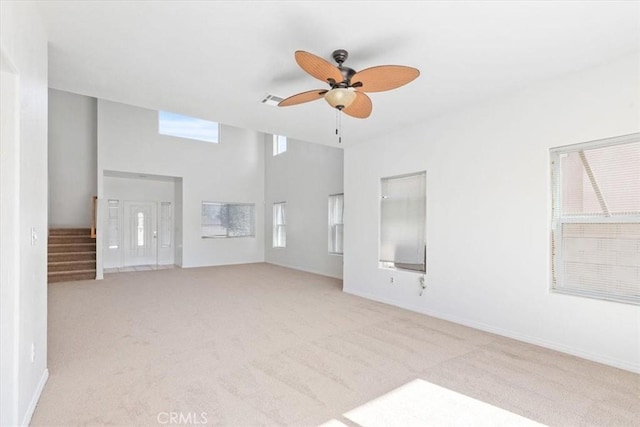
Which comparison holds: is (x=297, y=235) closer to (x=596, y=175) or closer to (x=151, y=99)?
(x=151, y=99)

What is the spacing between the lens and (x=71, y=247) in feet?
24.2

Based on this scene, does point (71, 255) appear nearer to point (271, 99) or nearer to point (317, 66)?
point (271, 99)

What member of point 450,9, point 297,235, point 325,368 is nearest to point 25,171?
point 325,368

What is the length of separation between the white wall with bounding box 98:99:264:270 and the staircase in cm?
38

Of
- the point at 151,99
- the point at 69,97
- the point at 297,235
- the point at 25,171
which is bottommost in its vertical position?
the point at 297,235

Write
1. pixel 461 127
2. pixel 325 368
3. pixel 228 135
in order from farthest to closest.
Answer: pixel 228 135, pixel 461 127, pixel 325 368

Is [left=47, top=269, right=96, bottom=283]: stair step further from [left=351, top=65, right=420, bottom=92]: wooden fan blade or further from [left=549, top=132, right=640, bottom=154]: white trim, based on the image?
[left=549, top=132, right=640, bottom=154]: white trim

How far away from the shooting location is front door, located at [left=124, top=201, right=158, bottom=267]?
8656 mm

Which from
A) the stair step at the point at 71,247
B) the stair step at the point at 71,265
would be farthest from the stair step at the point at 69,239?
the stair step at the point at 71,265

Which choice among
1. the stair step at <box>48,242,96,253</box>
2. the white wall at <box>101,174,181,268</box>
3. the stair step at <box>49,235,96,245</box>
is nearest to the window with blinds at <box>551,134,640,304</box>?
the white wall at <box>101,174,181,268</box>

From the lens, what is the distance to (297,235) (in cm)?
830

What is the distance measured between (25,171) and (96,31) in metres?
1.18

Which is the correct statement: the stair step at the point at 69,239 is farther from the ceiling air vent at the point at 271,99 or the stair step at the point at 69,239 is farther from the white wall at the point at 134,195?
the ceiling air vent at the point at 271,99

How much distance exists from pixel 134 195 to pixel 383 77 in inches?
330
